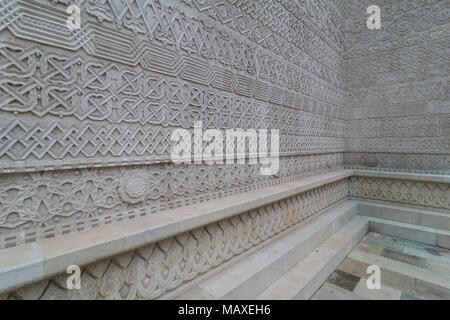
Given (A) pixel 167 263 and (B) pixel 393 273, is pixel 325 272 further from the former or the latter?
(A) pixel 167 263

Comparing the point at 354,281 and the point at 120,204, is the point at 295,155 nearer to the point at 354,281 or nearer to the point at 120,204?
the point at 354,281

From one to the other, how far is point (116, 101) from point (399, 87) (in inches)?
152

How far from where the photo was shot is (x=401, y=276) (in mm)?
2111

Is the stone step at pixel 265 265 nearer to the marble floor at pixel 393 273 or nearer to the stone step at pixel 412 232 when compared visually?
the marble floor at pixel 393 273

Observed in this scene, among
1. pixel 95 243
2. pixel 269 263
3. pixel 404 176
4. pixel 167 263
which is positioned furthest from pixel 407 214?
pixel 95 243

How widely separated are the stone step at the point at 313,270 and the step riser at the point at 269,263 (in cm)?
4

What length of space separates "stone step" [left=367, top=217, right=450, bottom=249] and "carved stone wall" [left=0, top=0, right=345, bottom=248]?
2269 mm

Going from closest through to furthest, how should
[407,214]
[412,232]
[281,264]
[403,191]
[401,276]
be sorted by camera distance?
[281,264]
[401,276]
[412,232]
[407,214]
[403,191]

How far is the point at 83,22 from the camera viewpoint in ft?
3.39

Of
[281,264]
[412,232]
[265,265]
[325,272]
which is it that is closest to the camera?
[265,265]

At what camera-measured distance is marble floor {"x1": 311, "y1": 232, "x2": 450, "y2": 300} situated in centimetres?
184

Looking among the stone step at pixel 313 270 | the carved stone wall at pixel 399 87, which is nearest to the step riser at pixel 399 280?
the stone step at pixel 313 270

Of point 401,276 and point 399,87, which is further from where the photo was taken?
point 399,87

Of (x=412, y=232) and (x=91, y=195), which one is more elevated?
(x=91, y=195)
